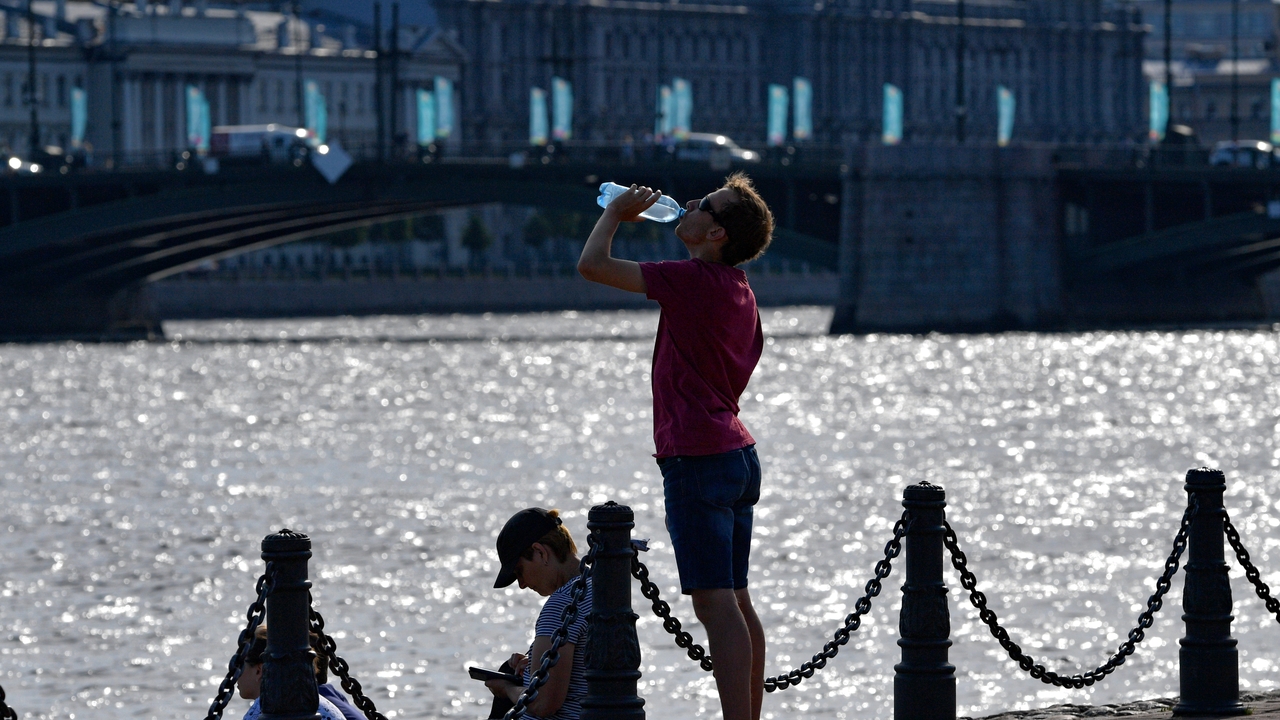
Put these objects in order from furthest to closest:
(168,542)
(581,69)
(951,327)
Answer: (581,69) < (951,327) < (168,542)

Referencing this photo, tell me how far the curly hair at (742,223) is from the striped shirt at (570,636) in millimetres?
1137

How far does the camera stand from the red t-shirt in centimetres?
898

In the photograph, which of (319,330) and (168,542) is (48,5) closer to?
(319,330)

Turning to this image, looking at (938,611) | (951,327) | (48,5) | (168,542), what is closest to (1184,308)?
(951,327)

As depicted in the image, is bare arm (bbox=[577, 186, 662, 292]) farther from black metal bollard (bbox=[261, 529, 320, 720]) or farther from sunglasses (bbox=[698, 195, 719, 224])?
black metal bollard (bbox=[261, 529, 320, 720])

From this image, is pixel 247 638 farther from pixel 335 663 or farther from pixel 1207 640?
pixel 1207 640

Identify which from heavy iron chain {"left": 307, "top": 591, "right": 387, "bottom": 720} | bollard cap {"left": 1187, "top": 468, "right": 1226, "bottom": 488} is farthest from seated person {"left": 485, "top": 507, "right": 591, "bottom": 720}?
bollard cap {"left": 1187, "top": 468, "right": 1226, "bottom": 488}

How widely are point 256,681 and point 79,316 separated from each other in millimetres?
74130

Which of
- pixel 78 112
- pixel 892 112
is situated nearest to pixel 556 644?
pixel 892 112

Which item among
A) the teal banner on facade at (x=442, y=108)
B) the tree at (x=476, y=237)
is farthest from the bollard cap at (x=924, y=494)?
the tree at (x=476, y=237)

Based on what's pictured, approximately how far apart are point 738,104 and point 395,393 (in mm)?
101190

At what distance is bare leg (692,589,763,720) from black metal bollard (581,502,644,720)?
25 centimetres

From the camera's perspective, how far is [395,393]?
61.5m

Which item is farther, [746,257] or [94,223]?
[94,223]
